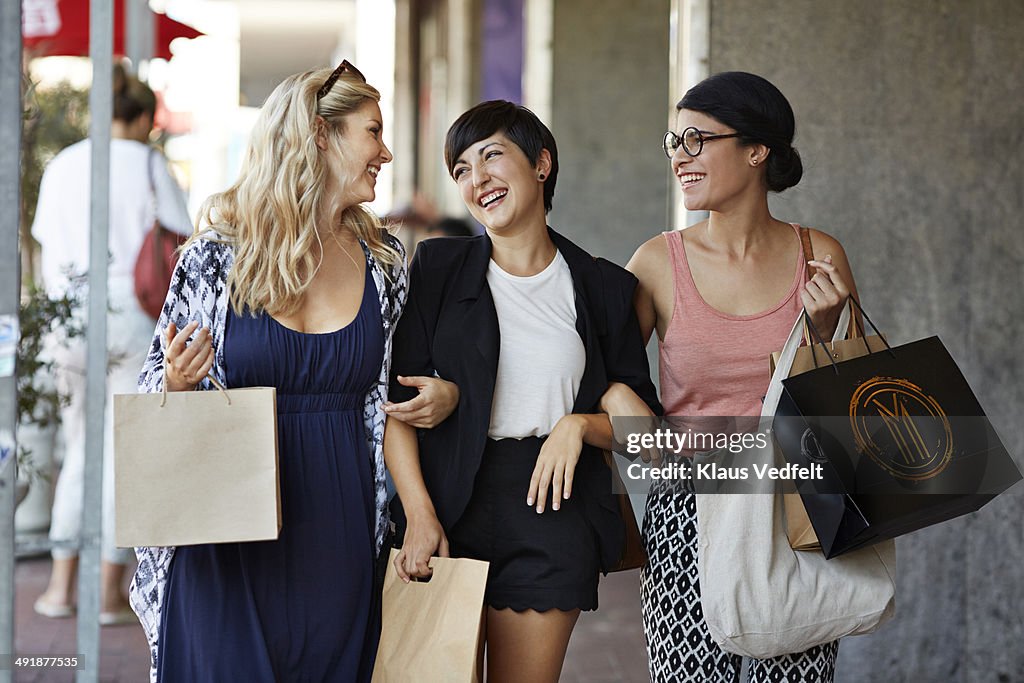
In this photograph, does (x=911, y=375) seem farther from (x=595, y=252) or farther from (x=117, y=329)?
(x=595, y=252)

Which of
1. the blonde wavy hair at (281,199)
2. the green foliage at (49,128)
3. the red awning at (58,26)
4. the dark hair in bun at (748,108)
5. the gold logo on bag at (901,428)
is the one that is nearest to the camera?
the gold logo on bag at (901,428)

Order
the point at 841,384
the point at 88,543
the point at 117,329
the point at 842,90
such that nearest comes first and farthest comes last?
the point at 841,384
the point at 88,543
the point at 842,90
the point at 117,329

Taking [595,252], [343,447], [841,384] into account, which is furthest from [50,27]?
[841,384]

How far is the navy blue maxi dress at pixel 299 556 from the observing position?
257cm

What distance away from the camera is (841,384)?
2512mm

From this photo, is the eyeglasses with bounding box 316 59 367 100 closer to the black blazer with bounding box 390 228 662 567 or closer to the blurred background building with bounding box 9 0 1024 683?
the black blazer with bounding box 390 228 662 567

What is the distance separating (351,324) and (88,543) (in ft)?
3.37

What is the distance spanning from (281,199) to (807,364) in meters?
1.16

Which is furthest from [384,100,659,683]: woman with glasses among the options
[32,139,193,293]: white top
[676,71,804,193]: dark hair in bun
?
[32,139,193,293]: white top

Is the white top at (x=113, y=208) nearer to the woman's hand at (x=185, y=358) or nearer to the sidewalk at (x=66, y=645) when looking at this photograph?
the sidewalk at (x=66, y=645)

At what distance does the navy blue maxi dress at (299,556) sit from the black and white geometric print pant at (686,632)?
2.12 feet

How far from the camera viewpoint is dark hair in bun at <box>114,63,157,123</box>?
568 centimetres

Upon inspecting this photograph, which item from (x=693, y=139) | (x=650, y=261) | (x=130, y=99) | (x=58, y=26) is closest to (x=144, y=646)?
(x=130, y=99)

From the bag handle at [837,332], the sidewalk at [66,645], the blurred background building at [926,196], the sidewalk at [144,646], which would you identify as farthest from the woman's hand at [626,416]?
the sidewalk at [66,645]
